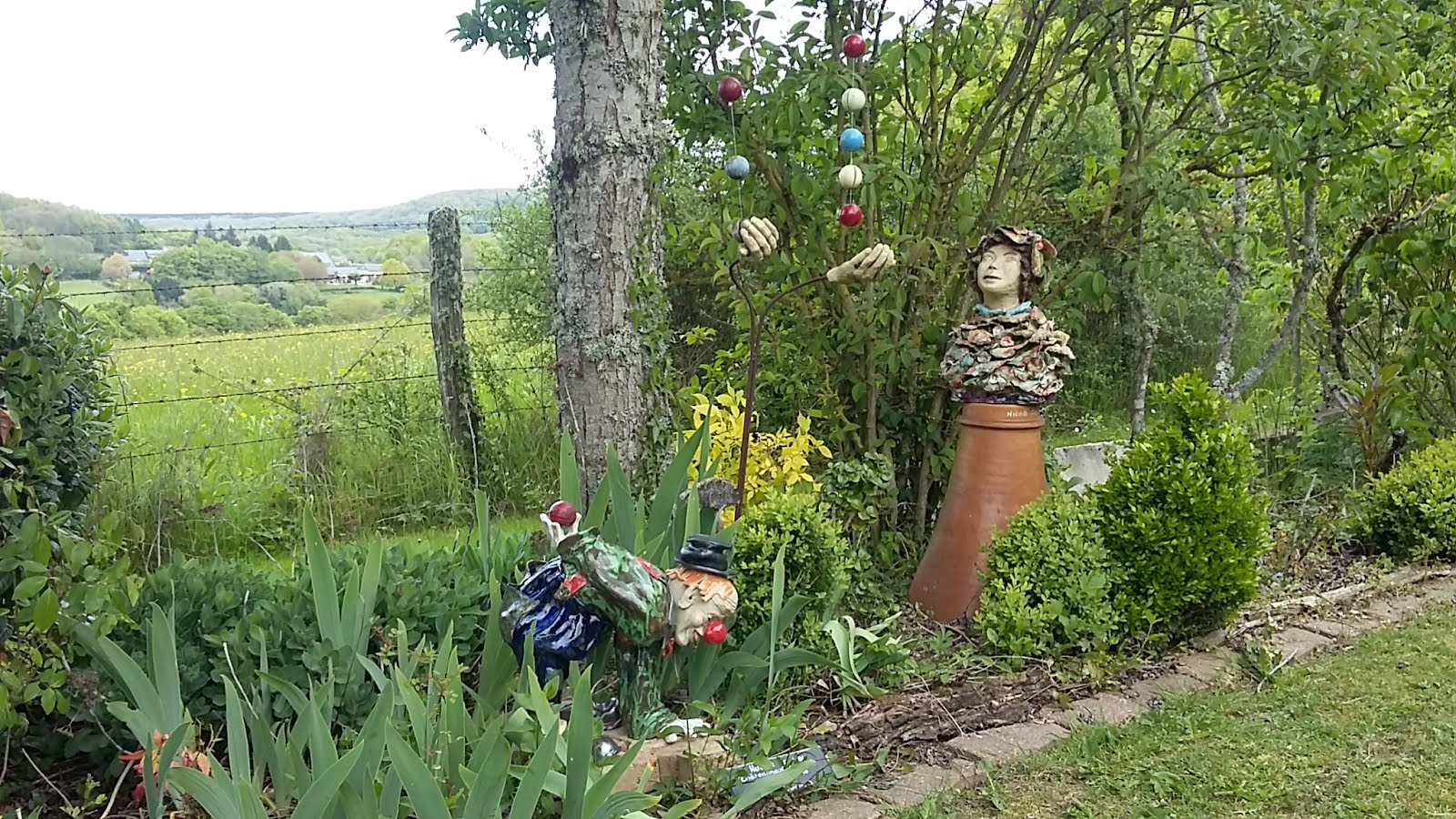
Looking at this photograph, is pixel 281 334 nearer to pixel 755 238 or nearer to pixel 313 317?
pixel 313 317

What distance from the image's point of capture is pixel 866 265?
2902mm

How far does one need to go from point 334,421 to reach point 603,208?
7.30 ft

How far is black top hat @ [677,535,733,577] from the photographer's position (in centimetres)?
223

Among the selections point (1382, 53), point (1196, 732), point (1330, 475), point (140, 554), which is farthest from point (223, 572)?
point (1330, 475)

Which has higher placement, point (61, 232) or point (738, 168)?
point (738, 168)

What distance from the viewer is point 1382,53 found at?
11.0ft

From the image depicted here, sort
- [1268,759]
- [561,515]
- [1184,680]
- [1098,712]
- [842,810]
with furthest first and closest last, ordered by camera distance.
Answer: [1184,680]
[1098,712]
[1268,759]
[842,810]
[561,515]

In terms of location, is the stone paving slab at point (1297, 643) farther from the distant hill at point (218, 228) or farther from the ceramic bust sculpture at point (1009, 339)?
the distant hill at point (218, 228)

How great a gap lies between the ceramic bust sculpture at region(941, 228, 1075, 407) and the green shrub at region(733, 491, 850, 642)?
80 cm

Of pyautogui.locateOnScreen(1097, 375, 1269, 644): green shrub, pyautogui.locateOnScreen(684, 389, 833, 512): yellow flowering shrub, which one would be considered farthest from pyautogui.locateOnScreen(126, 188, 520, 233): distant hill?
pyautogui.locateOnScreen(1097, 375, 1269, 644): green shrub

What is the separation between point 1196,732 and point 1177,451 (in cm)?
90

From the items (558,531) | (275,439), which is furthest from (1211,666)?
(275,439)

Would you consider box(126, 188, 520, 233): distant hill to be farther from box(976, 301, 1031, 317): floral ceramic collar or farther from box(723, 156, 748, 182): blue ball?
box(976, 301, 1031, 317): floral ceramic collar

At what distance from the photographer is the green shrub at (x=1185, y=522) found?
3.12 meters
